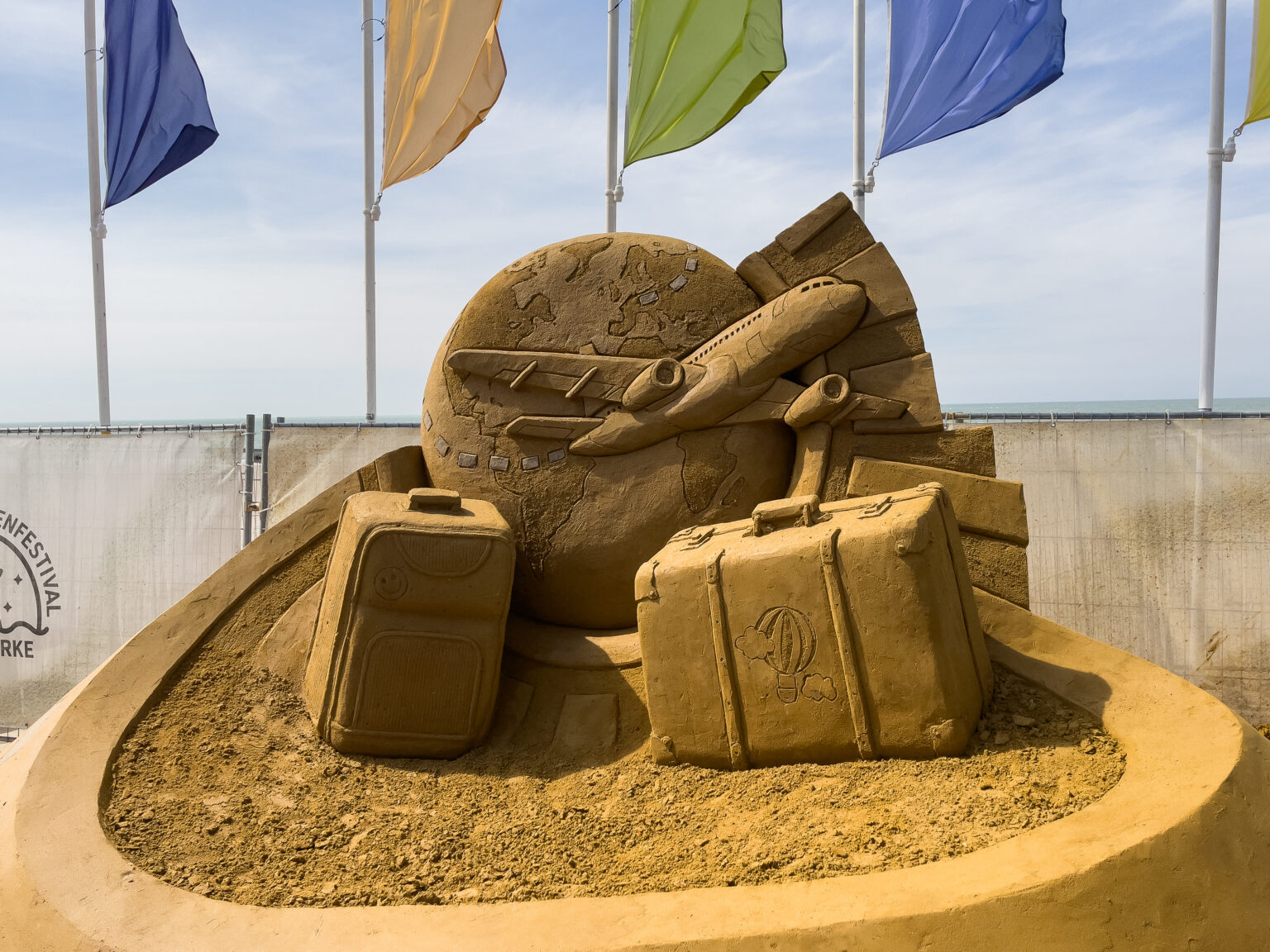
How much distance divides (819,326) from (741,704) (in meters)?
1.59

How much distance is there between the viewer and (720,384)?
3.81m

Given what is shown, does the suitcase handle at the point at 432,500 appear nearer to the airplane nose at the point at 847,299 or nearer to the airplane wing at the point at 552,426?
the airplane wing at the point at 552,426

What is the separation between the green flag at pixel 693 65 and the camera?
6.48m

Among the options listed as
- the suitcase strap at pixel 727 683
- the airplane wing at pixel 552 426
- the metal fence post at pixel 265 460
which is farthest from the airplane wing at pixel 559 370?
the metal fence post at pixel 265 460

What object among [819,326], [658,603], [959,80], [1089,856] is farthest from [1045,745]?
[959,80]

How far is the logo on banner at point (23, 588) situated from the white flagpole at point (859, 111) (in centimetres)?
599

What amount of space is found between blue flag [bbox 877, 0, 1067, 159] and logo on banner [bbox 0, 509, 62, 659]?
6.27 meters

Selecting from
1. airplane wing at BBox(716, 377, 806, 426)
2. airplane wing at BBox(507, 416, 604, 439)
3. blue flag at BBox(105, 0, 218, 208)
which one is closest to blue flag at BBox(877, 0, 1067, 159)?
airplane wing at BBox(716, 377, 806, 426)

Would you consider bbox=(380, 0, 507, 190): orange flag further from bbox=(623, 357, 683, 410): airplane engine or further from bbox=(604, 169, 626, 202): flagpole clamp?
bbox=(623, 357, 683, 410): airplane engine

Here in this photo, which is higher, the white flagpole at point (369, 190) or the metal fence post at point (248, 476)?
the white flagpole at point (369, 190)

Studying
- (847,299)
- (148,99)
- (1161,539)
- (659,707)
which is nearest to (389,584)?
(659,707)

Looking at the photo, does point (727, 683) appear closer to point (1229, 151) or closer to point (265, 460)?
point (265, 460)

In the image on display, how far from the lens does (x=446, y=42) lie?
719 cm

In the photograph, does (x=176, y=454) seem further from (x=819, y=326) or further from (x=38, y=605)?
(x=819, y=326)
